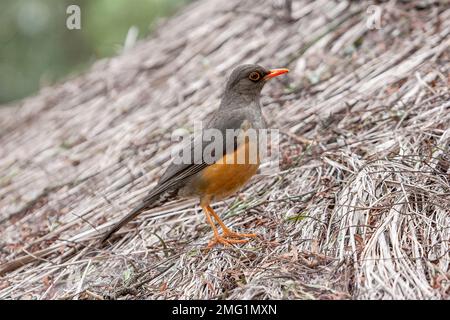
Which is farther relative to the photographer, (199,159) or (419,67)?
(419,67)

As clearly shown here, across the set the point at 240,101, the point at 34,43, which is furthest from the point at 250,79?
the point at 34,43

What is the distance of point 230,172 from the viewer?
5.98 meters

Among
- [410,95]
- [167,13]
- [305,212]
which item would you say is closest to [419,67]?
[410,95]

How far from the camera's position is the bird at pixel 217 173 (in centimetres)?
598

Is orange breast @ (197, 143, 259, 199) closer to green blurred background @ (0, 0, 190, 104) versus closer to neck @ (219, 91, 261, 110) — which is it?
neck @ (219, 91, 261, 110)

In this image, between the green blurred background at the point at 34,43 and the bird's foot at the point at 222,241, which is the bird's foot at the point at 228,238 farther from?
the green blurred background at the point at 34,43

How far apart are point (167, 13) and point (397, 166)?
8.17 meters

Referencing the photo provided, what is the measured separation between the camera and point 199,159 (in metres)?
6.12

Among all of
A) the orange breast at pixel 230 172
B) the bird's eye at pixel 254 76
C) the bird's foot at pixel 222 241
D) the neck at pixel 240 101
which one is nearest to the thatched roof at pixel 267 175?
the bird's foot at pixel 222 241

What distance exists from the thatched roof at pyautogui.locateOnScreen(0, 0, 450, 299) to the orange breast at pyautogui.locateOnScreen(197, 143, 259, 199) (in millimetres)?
321

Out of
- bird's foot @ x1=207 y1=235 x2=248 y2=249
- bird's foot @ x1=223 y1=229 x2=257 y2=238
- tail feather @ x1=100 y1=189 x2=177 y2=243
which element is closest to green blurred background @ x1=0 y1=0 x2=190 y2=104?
tail feather @ x1=100 y1=189 x2=177 y2=243

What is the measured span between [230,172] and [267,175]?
2.85 ft

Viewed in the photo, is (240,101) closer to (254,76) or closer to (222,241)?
(254,76)
